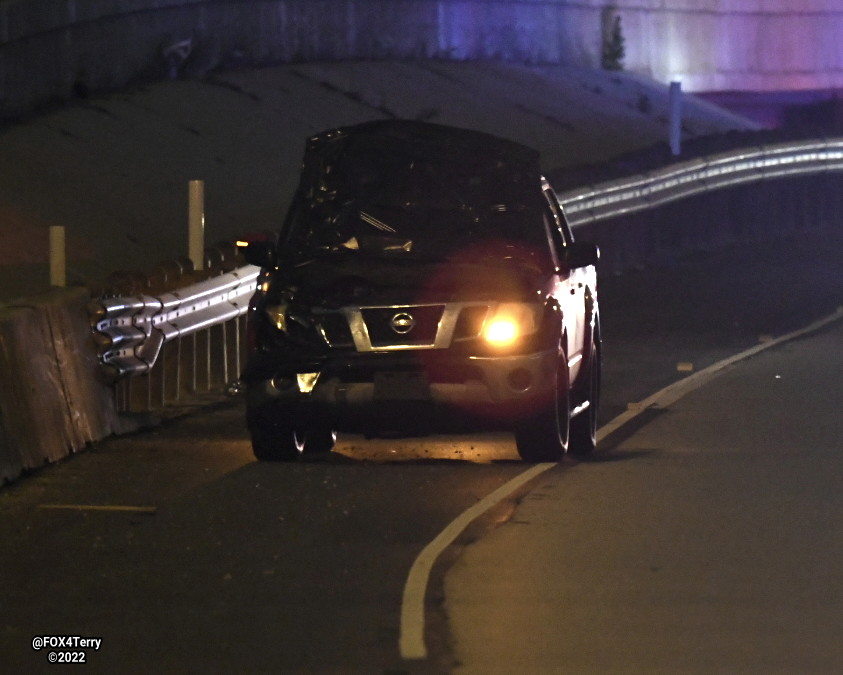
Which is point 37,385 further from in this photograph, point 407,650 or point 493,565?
point 407,650

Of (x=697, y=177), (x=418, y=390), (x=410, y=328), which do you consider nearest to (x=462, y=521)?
(x=418, y=390)

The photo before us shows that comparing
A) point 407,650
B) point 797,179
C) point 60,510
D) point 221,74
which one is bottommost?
point 797,179

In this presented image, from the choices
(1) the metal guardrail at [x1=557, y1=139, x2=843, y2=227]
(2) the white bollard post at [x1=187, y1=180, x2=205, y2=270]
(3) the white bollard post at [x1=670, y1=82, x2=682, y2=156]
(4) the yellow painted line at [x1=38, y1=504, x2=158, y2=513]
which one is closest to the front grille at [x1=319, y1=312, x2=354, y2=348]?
(4) the yellow painted line at [x1=38, y1=504, x2=158, y2=513]

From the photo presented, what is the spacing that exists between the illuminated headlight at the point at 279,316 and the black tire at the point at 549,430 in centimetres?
153

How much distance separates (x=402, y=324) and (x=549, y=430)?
3.65 feet

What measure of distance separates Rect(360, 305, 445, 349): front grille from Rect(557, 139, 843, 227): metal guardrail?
1261 cm

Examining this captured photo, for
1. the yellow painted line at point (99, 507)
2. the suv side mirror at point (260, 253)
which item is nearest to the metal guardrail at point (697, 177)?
the suv side mirror at point (260, 253)

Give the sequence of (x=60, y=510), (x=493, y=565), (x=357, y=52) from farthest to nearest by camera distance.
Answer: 1. (x=357, y=52)
2. (x=60, y=510)
3. (x=493, y=565)

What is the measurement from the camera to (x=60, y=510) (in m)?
11.8

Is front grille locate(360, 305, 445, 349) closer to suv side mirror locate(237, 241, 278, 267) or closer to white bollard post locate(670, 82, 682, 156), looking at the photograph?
suv side mirror locate(237, 241, 278, 267)

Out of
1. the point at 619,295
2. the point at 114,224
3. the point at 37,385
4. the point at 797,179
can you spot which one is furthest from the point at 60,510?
the point at 797,179

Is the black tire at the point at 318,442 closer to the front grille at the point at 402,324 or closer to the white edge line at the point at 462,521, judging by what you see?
the front grille at the point at 402,324

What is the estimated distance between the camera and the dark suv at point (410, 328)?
13.2m

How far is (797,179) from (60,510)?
75.5ft
